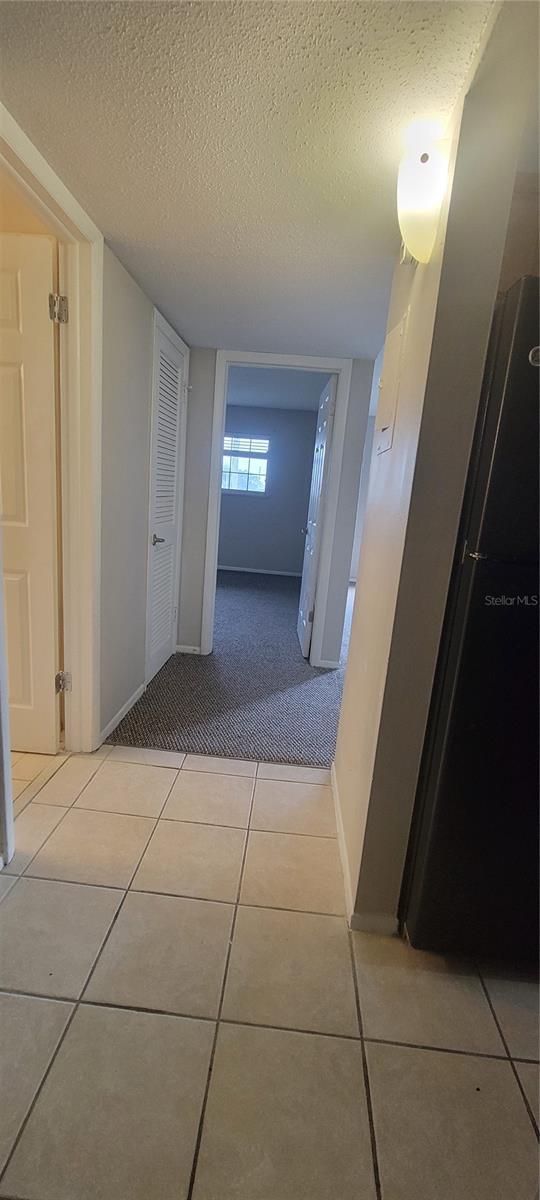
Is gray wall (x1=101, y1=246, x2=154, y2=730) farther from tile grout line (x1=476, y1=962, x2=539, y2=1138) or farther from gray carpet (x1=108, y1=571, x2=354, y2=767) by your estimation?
tile grout line (x1=476, y1=962, x2=539, y2=1138)

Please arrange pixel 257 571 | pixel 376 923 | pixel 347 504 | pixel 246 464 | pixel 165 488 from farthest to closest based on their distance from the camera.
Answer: pixel 257 571 → pixel 246 464 → pixel 347 504 → pixel 165 488 → pixel 376 923

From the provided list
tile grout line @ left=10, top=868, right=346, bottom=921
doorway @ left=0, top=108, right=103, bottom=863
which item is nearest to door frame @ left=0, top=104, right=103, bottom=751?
doorway @ left=0, top=108, right=103, bottom=863

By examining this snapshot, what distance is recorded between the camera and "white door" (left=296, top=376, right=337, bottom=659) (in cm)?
320

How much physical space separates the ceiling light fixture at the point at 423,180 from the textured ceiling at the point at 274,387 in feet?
8.96

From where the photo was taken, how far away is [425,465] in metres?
1.11

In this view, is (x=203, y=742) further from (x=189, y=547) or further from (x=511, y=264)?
(x=511, y=264)

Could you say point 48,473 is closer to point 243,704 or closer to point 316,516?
point 243,704

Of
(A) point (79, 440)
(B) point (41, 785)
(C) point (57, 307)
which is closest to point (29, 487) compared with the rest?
(A) point (79, 440)

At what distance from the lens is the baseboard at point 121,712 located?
226cm

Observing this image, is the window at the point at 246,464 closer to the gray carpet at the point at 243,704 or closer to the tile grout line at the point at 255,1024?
the gray carpet at the point at 243,704

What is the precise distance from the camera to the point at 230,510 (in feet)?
22.2

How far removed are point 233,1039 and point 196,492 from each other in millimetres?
2820

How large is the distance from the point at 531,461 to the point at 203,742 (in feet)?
6.03

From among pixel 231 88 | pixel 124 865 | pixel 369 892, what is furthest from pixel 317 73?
pixel 124 865
